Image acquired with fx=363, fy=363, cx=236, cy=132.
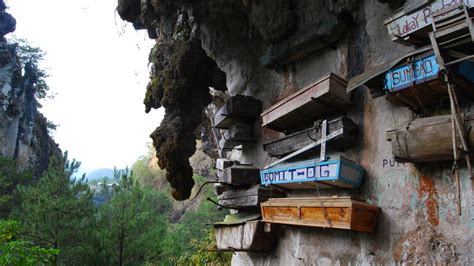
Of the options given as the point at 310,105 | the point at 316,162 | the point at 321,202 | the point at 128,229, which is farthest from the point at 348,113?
the point at 128,229

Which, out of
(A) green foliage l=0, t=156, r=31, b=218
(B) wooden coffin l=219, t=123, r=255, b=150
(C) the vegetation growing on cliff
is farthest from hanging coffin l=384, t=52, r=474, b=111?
(A) green foliage l=0, t=156, r=31, b=218

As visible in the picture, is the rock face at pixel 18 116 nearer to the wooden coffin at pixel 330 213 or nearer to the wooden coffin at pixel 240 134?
the wooden coffin at pixel 240 134

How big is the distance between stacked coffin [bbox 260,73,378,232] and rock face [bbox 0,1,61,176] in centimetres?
1948

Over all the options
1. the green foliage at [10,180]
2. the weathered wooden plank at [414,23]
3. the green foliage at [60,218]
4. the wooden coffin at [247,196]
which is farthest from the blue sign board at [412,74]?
the green foliage at [10,180]

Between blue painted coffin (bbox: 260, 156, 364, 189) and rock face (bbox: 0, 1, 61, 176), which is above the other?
rock face (bbox: 0, 1, 61, 176)

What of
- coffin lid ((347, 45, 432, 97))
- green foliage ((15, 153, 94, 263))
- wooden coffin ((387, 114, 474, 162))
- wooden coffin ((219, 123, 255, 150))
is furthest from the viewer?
green foliage ((15, 153, 94, 263))

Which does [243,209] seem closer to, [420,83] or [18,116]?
[420,83]

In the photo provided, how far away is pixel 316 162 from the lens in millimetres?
3098

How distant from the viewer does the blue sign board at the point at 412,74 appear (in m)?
2.25

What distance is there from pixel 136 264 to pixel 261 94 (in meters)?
6.40

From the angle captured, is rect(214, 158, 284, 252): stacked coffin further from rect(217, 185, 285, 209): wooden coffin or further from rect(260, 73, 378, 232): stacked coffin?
rect(260, 73, 378, 232): stacked coffin

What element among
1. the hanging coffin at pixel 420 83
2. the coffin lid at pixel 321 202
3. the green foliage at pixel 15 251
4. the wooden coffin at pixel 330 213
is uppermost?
the hanging coffin at pixel 420 83

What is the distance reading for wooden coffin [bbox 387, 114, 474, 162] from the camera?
2.16 meters

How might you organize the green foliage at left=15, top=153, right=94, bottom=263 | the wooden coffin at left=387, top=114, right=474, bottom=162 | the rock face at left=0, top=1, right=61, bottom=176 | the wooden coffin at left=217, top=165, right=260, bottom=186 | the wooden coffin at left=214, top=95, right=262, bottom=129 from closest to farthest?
the wooden coffin at left=387, top=114, right=474, bottom=162 < the wooden coffin at left=217, top=165, right=260, bottom=186 < the wooden coffin at left=214, top=95, right=262, bottom=129 < the green foliage at left=15, top=153, right=94, bottom=263 < the rock face at left=0, top=1, right=61, bottom=176
